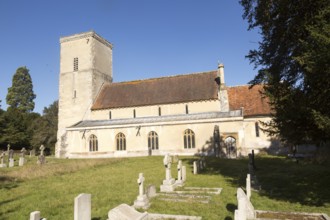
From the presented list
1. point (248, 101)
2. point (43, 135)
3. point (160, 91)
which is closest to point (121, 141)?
point (160, 91)

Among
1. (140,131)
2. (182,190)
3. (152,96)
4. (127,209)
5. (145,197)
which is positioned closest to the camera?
(127,209)

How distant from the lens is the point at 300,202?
375 inches

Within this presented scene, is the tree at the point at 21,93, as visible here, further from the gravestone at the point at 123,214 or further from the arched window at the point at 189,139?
the gravestone at the point at 123,214

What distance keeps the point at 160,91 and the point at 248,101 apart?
34.6 feet

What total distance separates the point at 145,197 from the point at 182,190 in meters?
2.84

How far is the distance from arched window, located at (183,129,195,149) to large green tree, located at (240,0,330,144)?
16.9 m

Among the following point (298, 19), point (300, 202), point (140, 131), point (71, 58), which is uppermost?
point (71, 58)

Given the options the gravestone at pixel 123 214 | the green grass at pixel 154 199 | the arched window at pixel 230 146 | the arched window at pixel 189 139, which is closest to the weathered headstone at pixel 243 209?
the green grass at pixel 154 199

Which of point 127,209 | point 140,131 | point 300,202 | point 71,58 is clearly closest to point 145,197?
point 127,209

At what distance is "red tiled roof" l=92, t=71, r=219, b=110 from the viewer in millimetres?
31266

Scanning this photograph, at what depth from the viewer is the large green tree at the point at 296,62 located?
8.00 metres

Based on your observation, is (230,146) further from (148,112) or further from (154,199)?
(154,199)

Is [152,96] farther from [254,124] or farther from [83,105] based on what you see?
[254,124]

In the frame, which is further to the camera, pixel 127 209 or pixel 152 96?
pixel 152 96
